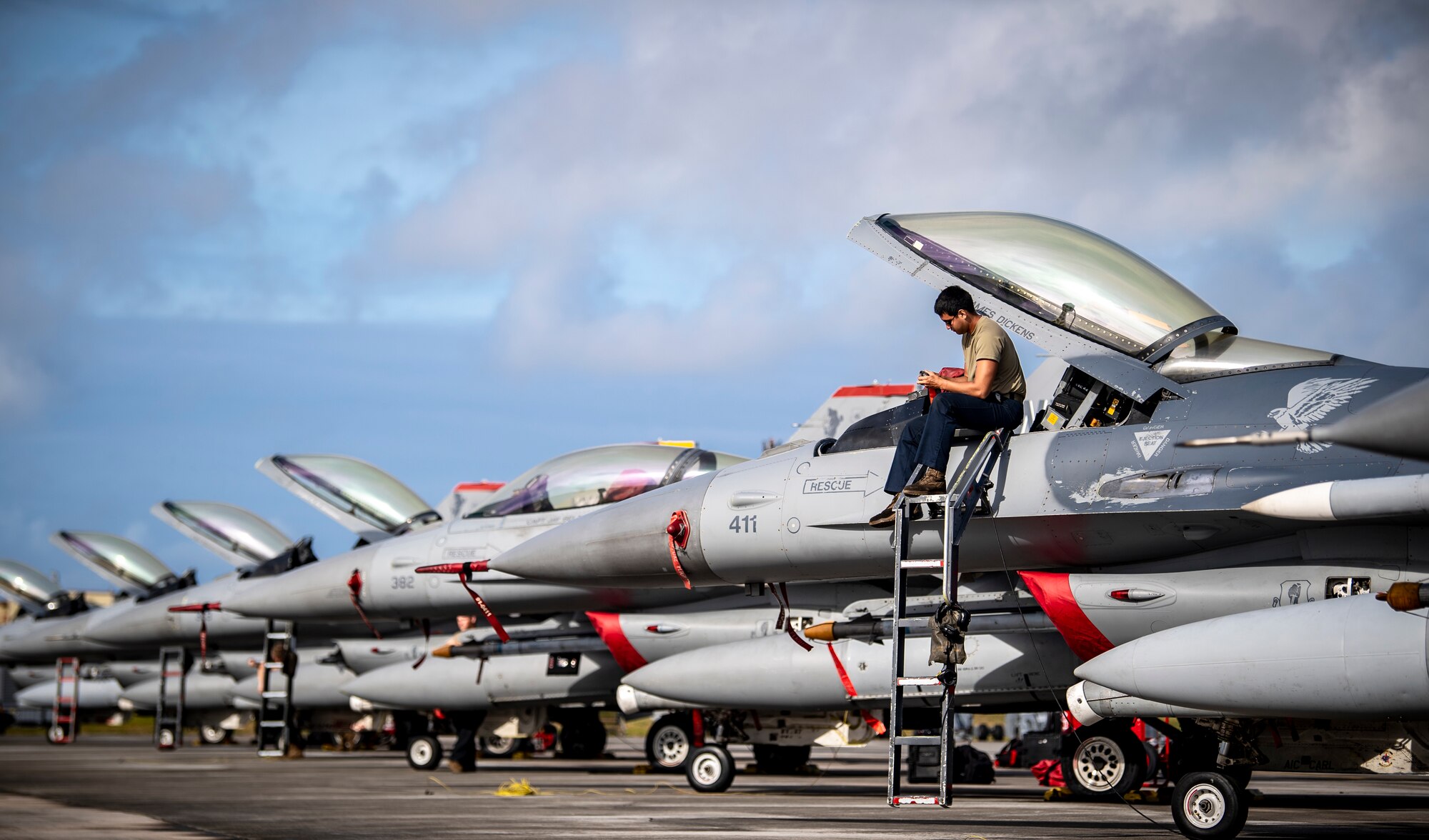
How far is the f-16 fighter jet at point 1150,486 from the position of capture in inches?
303

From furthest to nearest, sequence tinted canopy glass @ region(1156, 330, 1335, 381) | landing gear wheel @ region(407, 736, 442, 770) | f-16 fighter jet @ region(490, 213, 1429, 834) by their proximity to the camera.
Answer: landing gear wheel @ region(407, 736, 442, 770) → tinted canopy glass @ region(1156, 330, 1335, 381) → f-16 fighter jet @ region(490, 213, 1429, 834)

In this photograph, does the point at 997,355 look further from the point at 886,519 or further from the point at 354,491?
the point at 354,491

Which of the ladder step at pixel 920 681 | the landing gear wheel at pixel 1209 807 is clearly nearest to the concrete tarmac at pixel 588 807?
the landing gear wheel at pixel 1209 807

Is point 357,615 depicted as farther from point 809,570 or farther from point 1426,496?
point 1426,496

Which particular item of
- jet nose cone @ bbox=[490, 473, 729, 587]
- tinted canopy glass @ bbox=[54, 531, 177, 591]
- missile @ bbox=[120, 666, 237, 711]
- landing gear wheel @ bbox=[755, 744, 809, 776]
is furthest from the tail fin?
tinted canopy glass @ bbox=[54, 531, 177, 591]

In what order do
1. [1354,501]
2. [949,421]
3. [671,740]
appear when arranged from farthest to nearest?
[671,740], [949,421], [1354,501]

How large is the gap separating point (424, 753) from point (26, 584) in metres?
24.7

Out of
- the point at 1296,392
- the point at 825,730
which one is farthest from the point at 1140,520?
the point at 825,730

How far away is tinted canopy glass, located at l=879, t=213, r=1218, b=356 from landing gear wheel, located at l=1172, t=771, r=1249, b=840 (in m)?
2.75

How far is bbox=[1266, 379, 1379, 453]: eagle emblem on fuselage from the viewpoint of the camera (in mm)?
7895

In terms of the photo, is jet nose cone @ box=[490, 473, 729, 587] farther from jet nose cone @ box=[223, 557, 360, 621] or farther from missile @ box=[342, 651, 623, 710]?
jet nose cone @ box=[223, 557, 360, 621]

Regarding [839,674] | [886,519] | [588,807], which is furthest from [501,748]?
[886,519]

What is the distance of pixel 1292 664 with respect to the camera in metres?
7.45

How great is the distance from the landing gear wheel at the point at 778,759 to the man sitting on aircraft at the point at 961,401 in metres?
8.20
